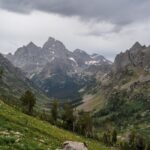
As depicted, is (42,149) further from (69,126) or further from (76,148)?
(69,126)

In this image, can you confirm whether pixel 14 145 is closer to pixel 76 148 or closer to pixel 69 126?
pixel 76 148

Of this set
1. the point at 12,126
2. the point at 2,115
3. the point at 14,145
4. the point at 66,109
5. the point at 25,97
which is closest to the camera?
the point at 14,145

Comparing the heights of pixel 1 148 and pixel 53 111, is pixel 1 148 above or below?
below

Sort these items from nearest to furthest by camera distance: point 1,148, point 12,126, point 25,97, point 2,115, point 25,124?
point 1,148 < point 12,126 < point 2,115 < point 25,124 < point 25,97

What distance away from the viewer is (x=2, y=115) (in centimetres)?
5675

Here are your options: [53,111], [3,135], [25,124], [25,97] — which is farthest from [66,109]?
[3,135]

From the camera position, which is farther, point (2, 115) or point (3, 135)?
point (2, 115)

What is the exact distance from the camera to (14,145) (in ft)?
114

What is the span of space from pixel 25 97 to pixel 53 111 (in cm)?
1857

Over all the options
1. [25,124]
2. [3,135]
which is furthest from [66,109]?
[3,135]

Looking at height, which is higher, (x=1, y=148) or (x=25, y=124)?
(x=25, y=124)

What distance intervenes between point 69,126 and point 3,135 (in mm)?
160416

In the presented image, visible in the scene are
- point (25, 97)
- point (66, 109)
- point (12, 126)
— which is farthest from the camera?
point (66, 109)

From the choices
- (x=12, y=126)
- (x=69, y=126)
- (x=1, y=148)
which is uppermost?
(x=69, y=126)
